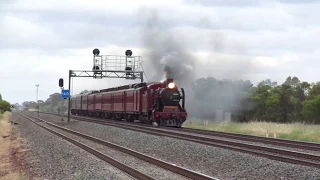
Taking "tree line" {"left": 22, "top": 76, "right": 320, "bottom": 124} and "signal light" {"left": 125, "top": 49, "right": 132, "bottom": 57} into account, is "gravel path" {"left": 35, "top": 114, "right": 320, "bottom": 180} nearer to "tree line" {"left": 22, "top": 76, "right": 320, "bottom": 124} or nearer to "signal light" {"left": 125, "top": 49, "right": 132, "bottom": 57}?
"tree line" {"left": 22, "top": 76, "right": 320, "bottom": 124}

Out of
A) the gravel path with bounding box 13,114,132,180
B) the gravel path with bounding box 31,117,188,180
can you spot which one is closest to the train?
the gravel path with bounding box 13,114,132,180

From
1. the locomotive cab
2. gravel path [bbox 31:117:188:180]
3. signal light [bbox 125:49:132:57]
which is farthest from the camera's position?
signal light [bbox 125:49:132:57]

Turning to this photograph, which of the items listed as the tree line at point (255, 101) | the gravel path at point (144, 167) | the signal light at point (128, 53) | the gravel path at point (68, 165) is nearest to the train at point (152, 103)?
the signal light at point (128, 53)

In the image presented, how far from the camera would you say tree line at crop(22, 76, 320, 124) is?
5616 cm

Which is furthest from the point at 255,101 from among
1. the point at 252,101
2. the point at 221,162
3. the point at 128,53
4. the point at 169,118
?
the point at 221,162

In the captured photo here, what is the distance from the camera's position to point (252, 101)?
64.9m

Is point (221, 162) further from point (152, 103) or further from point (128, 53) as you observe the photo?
point (128, 53)

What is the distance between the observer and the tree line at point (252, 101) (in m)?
56.2

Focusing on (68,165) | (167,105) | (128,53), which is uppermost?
(128,53)

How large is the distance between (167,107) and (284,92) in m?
38.9

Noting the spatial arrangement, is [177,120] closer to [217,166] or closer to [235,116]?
[217,166]

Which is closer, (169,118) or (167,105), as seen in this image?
(167,105)

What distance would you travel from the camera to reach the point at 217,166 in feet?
49.3

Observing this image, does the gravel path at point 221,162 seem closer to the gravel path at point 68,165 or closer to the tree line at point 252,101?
the gravel path at point 68,165
